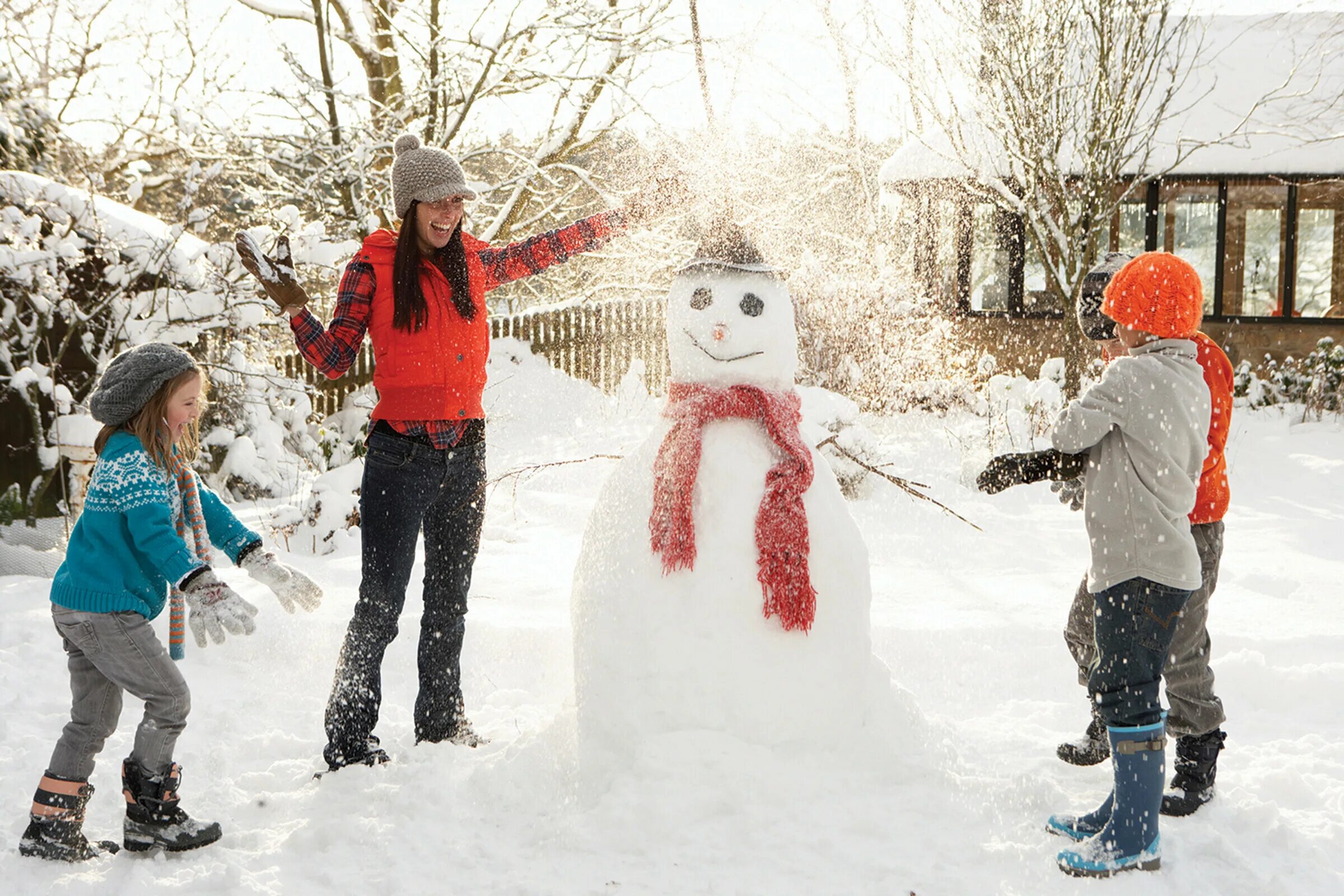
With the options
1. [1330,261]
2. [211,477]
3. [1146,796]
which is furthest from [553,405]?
[1330,261]

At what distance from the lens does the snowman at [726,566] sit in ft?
9.53

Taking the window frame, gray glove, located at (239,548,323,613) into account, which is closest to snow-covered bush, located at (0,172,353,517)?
gray glove, located at (239,548,323,613)

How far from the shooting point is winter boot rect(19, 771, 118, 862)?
8.61ft

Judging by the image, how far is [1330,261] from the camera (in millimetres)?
14273

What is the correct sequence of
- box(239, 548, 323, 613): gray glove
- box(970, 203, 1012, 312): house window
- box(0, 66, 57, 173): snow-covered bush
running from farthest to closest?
box(970, 203, 1012, 312): house window
box(0, 66, 57, 173): snow-covered bush
box(239, 548, 323, 613): gray glove

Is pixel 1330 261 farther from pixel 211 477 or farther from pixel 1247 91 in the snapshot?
pixel 211 477

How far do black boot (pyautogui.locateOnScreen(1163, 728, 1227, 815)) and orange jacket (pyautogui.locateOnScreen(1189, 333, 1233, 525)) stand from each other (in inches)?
25.3

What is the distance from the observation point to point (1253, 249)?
48.0ft

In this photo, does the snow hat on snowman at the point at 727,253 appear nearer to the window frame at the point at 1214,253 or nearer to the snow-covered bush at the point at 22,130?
the snow-covered bush at the point at 22,130

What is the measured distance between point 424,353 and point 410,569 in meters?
0.69

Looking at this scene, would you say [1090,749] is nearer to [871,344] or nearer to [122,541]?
[122,541]

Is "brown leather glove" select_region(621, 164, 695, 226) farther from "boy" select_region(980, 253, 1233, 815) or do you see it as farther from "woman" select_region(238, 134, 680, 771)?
"boy" select_region(980, 253, 1233, 815)

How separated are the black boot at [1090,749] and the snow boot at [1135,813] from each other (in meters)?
0.65

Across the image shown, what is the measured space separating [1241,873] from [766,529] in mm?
1489
